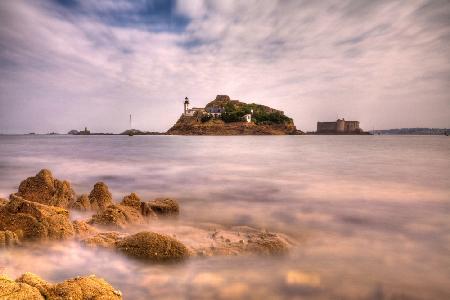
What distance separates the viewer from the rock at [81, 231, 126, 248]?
18.7 ft

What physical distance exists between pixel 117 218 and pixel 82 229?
0.93m

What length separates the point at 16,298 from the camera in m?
2.51

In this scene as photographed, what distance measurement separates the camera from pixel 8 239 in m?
5.48

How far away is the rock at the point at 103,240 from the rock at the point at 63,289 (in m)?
2.76

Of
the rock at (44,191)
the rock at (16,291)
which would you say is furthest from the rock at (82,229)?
the rock at (16,291)

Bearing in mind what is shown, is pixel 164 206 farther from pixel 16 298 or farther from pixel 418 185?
pixel 418 185

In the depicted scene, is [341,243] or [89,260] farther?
[341,243]

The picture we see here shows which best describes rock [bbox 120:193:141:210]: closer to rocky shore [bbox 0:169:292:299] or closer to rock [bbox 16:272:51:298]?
rocky shore [bbox 0:169:292:299]

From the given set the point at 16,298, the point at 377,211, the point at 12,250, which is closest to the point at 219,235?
the point at 12,250

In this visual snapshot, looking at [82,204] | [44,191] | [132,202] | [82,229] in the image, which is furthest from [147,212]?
[44,191]

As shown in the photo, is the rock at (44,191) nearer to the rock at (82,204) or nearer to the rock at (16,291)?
the rock at (82,204)

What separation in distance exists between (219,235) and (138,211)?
2329 millimetres

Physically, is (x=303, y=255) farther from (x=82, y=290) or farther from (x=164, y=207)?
(x=82, y=290)

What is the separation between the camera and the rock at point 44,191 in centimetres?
831
